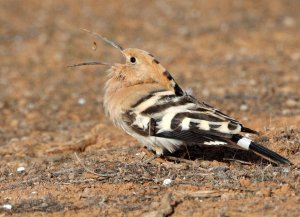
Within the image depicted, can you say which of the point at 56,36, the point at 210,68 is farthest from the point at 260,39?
the point at 56,36

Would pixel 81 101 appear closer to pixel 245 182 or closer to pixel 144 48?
pixel 144 48

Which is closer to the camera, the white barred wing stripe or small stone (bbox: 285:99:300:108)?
the white barred wing stripe

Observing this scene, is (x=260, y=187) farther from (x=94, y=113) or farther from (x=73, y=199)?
(x=94, y=113)

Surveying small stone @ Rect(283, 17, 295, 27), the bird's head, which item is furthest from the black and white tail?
small stone @ Rect(283, 17, 295, 27)

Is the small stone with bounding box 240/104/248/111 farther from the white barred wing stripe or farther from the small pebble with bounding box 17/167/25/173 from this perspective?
the small pebble with bounding box 17/167/25/173

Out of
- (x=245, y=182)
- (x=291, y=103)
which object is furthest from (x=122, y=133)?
(x=245, y=182)
